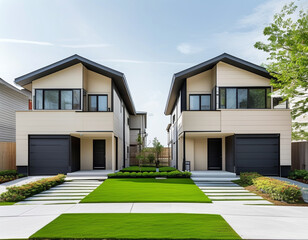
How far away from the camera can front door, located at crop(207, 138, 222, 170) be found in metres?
19.5

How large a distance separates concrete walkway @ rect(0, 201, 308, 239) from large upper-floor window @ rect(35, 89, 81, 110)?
32.0ft

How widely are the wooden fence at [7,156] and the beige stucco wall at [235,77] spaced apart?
1360 centimetres

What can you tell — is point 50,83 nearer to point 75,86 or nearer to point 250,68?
point 75,86

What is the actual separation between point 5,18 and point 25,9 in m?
1.36

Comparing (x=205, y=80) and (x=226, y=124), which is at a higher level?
(x=205, y=80)

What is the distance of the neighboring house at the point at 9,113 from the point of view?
1808 centimetres

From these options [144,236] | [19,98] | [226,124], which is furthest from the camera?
[19,98]

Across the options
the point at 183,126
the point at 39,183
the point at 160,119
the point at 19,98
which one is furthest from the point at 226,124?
the point at 160,119

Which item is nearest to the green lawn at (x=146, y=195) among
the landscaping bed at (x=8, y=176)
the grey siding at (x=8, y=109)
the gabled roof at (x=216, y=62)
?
the landscaping bed at (x=8, y=176)

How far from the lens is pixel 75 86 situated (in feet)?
58.3

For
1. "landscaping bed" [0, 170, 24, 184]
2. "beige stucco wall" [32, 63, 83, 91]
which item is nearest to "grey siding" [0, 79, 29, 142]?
"beige stucco wall" [32, 63, 83, 91]

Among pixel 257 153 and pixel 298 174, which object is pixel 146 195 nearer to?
pixel 257 153

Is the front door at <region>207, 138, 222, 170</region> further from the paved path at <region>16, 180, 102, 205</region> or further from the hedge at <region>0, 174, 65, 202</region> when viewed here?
the hedge at <region>0, 174, 65, 202</region>

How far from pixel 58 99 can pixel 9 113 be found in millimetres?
6332
